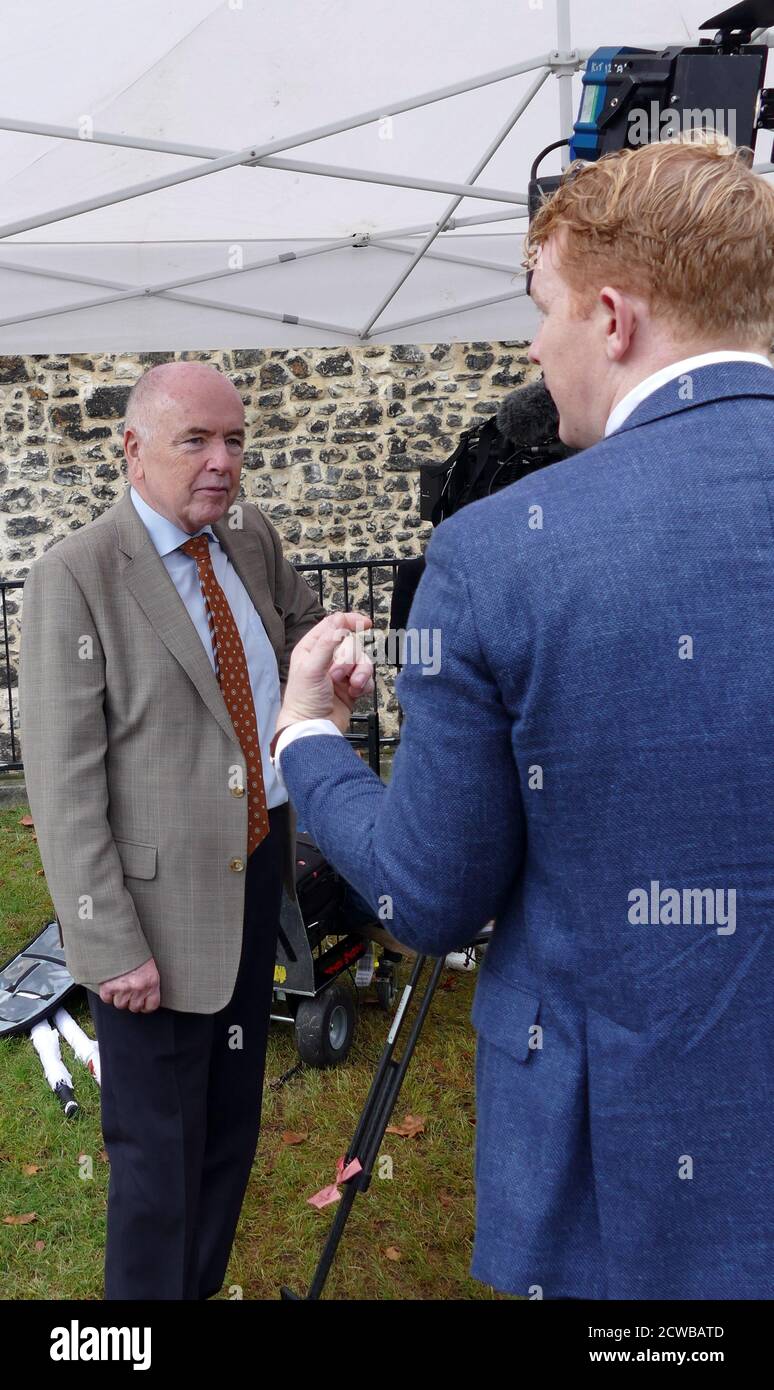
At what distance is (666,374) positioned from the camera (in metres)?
1.06

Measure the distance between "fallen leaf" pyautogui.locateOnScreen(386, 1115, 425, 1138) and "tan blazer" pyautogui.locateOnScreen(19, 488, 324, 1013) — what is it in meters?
1.38

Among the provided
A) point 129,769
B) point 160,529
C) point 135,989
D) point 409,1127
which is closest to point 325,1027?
point 409,1127

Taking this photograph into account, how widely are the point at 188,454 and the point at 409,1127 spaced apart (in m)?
2.11

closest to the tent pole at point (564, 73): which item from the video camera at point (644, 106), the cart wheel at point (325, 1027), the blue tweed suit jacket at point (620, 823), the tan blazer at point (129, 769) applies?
the video camera at point (644, 106)

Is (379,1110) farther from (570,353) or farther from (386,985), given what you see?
(570,353)

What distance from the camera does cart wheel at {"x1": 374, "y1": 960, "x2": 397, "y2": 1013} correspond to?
13.4 ft

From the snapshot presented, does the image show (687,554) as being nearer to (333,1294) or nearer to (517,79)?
(333,1294)

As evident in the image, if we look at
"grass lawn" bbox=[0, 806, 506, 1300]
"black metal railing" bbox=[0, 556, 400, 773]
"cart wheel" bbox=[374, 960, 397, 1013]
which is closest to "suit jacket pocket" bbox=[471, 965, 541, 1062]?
"grass lawn" bbox=[0, 806, 506, 1300]

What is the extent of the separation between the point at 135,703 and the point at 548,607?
132 centimetres

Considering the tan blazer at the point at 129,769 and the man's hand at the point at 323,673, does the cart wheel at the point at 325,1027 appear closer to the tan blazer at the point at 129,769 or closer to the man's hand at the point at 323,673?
the tan blazer at the point at 129,769

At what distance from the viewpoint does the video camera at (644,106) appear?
2.05 m

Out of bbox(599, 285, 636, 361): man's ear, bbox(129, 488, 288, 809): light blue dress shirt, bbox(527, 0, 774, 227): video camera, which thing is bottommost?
bbox(129, 488, 288, 809): light blue dress shirt

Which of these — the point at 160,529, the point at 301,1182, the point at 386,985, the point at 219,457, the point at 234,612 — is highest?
the point at 219,457

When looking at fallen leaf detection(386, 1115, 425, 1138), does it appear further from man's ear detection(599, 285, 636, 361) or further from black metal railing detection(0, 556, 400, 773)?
black metal railing detection(0, 556, 400, 773)
